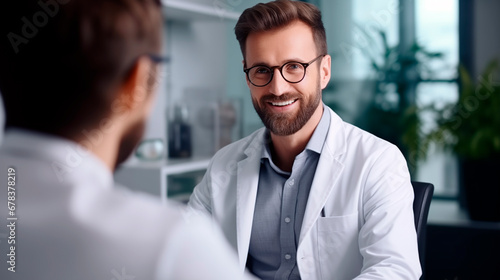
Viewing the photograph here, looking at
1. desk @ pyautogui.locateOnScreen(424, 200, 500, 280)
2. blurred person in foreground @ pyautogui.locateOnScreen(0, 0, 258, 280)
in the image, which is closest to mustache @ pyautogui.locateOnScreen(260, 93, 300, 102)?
blurred person in foreground @ pyautogui.locateOnScreen(0, 0, 258, 280)

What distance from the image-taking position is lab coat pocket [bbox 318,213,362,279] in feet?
3.03

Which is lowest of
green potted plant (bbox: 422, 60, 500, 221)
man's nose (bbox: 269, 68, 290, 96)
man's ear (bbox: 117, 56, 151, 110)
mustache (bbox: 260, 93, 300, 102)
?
green potted plant (bbox: 422, 60, 500, 221)

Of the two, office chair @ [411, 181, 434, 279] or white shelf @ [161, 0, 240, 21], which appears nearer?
office chair @ [411, 181, 434, 279]

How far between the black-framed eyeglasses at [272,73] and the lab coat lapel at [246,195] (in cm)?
17

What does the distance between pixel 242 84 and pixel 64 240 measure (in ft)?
5.74

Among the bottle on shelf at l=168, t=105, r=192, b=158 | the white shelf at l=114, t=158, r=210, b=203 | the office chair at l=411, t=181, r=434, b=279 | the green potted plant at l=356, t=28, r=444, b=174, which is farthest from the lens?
the green potted plant at l=356, t=28, r=444, b=174

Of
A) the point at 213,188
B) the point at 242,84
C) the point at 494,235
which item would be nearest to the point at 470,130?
the point at 494,235

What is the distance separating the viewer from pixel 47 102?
1.65 ft

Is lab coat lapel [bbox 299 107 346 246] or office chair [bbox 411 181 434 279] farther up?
lab coat lapel [bbox 299 107 346 246]

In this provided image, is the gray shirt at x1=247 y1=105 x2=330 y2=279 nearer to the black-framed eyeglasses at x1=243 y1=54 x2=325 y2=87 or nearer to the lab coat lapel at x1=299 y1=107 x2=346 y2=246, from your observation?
the lab coat lapel at x1=299 y1=107 x2=346 y2=246

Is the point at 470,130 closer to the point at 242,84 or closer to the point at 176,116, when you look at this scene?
the point at 242,84

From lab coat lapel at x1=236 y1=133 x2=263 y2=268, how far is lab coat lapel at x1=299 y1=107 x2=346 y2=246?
0.34 ft

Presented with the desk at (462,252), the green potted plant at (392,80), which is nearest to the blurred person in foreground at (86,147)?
the desk at (462,252)

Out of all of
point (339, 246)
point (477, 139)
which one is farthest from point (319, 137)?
point (477, 139)
